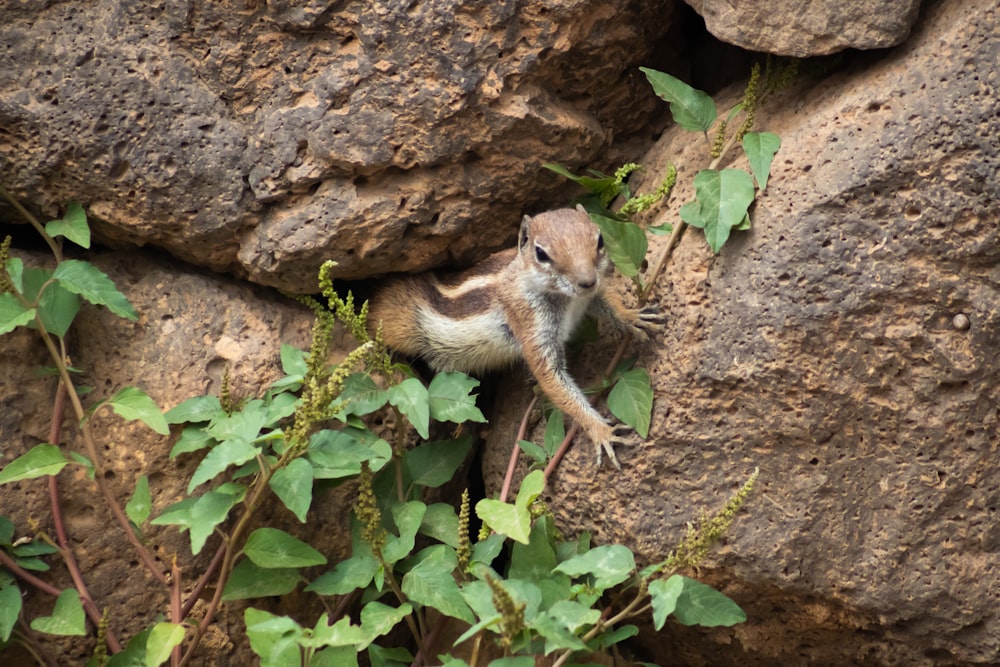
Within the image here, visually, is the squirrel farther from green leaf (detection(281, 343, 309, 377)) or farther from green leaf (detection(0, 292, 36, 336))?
green leaf (detection(0, 292, 36, 336))

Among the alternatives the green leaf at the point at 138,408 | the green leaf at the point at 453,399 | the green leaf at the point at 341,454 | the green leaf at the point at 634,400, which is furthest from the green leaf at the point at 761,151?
the green leaf at the point at 138,408

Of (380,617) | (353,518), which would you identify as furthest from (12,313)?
(380,617)

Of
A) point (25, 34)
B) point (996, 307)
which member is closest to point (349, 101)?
point (25, 34)

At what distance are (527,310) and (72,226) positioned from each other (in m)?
2.00

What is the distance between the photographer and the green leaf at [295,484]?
3.55 m

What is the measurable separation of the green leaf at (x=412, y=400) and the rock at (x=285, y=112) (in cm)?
70

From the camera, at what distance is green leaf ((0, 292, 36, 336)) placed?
374cm

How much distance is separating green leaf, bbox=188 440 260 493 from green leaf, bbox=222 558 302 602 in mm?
569

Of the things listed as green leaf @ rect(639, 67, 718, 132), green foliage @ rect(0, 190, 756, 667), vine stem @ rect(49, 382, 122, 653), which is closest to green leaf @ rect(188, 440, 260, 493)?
green foliage @ rect(0, 190, 756, 667)

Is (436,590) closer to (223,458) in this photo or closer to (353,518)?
(353,518)

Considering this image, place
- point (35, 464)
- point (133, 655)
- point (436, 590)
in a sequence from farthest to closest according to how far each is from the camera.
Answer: point (133, 655)
point (35, 464)
point (436, 590)

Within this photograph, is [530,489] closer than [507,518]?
No

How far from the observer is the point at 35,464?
3.79m

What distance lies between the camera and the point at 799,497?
12.8 feet
